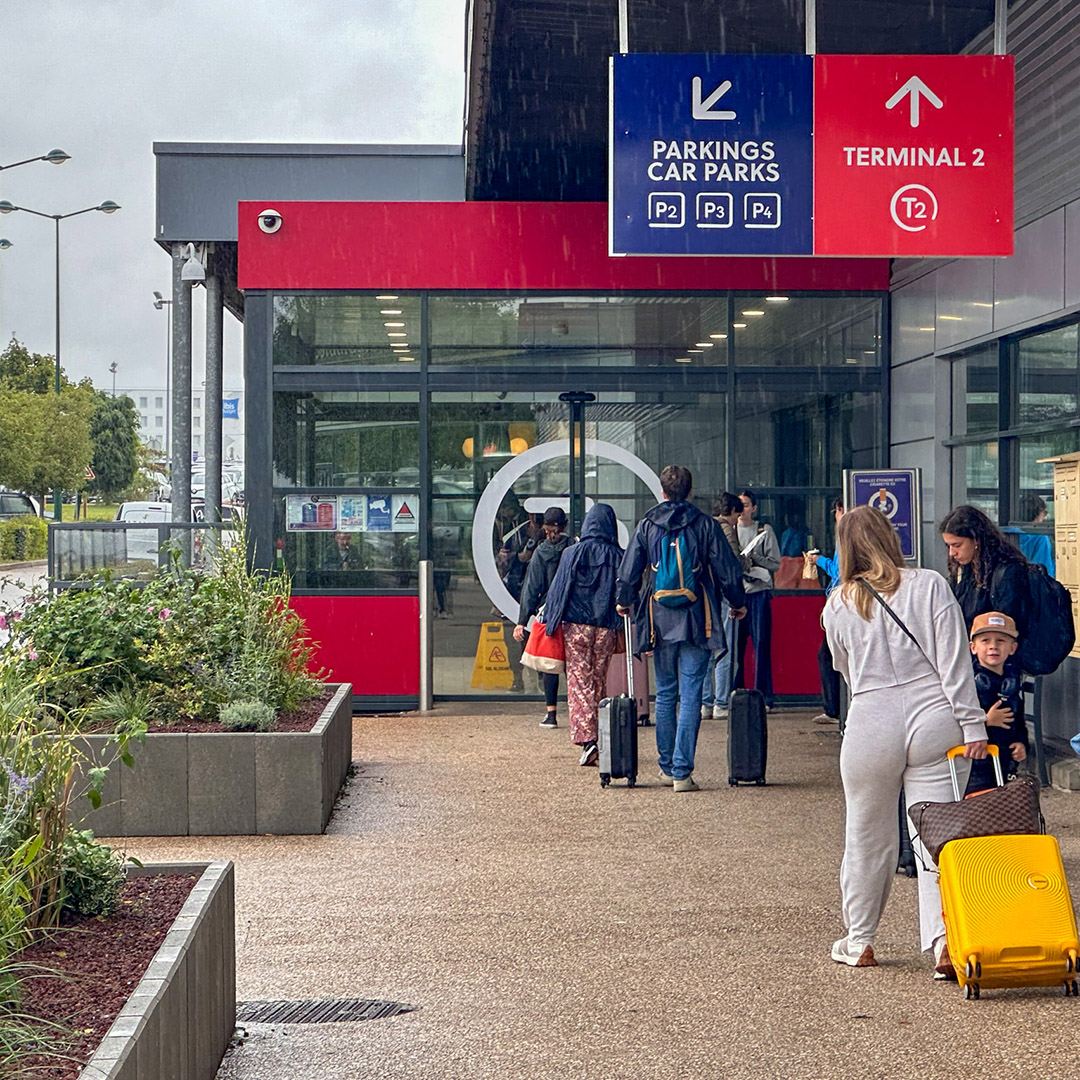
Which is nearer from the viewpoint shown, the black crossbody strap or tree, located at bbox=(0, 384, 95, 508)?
the black crossbody strap

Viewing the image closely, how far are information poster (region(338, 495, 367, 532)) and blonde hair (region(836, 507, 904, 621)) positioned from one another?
8.01 metres

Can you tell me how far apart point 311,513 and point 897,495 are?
5.04m

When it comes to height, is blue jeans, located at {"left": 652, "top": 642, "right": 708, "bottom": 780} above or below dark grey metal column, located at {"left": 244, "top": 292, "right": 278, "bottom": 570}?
below

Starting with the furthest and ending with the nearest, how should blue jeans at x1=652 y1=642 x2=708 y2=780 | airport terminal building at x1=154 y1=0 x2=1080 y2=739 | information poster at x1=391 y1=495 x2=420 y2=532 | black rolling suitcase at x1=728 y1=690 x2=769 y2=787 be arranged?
information poster at x1=391 y1=495 x2=420 y2=532 < airport terminal building at x1=154 y1=0 x2=1080 y2=739 < black rolling suitcase at x1=728 y1=690 x2=769 y2=787 < blue jeans at x1=652 y1=642 x2=708 y2=780

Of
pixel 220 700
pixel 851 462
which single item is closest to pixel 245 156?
pixel 851 462

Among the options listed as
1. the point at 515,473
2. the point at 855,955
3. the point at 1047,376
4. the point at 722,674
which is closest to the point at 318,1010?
the point at 855,955

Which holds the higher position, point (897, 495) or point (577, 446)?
point (577, 446)

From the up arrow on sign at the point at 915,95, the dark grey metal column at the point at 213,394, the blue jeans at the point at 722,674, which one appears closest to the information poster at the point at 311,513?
the blue jeans at the point at 722,674

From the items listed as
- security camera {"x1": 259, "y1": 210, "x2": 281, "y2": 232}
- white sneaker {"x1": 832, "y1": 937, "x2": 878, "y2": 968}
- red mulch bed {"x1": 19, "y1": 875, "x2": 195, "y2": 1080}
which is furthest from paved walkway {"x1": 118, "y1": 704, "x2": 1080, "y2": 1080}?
security camera {"x1": 259, "y1": 210, "x2": 281, "y2": 232}

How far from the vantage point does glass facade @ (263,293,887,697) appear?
13.2 metres

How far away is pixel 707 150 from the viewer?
26.2 feet

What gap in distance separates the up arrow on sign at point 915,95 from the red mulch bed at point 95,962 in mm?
5460

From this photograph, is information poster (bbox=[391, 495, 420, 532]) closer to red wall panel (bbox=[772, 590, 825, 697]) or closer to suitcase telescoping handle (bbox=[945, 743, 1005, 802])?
red wall panel (bbox=[772, 590, 825, 697])

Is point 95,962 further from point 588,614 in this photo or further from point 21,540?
point 21,540
